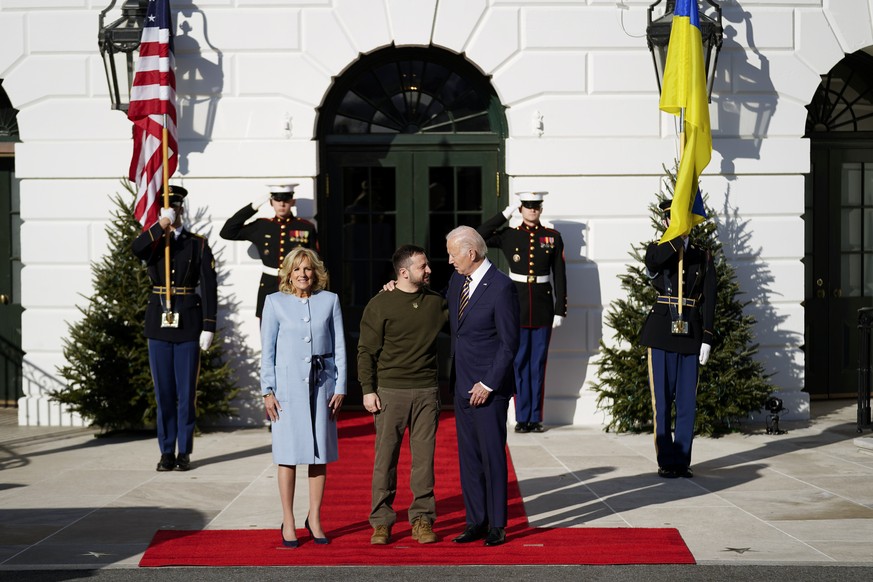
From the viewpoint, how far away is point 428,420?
7.14 metres

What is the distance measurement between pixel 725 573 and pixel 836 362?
24.1 feet

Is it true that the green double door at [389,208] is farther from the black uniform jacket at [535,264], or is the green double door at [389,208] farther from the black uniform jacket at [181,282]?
the black uniform jacket at [181,282]

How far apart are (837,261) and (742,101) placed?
7.86 ft

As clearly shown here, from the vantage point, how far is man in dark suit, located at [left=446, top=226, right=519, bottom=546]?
690cm

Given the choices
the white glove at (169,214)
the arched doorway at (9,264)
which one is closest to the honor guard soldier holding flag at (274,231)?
the white glove at (169,214)

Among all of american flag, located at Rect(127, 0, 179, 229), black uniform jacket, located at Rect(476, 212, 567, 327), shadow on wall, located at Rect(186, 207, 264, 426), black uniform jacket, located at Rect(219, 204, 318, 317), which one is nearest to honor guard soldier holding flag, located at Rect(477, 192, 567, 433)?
black uniform jacket, located at Rect(476, 212, 567, 327)

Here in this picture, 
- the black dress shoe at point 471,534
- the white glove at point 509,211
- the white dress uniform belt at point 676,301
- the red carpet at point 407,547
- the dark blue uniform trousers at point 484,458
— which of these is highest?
the white glove at point 509,211

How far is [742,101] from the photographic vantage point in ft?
38.1

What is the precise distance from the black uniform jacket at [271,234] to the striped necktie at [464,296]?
13.2ft

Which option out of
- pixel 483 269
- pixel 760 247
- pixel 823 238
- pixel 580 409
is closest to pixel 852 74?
pixel 823 238

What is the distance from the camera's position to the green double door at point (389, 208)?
11.9 metres

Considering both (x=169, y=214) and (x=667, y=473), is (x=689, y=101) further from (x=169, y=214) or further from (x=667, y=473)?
(x=169, y=214)

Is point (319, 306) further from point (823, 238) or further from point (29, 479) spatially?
point (823, 238)

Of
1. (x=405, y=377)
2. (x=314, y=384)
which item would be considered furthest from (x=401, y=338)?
(x=314, y=384)
